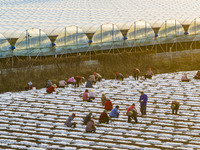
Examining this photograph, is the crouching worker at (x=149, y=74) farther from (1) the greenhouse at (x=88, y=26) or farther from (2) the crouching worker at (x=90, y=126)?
(2) the crouching worker at (x=90, y=126)

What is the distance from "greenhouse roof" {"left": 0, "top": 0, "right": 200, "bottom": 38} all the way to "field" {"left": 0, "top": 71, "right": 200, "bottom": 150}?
16158 mm

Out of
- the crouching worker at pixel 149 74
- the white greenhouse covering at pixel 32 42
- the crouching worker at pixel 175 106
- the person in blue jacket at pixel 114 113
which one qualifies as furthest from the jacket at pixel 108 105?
the white greenhouse covering at pixel 32 42

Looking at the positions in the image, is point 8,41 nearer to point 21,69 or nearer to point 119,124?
point 21,69

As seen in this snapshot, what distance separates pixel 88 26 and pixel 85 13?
7851 mm

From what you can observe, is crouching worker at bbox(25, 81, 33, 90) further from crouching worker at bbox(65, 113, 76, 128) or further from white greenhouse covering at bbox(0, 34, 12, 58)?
crouching worker at bbox(65, 113, 76, 128)

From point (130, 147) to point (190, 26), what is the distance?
41974 millimetres

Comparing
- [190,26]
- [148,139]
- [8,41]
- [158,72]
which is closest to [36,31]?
[8,41]

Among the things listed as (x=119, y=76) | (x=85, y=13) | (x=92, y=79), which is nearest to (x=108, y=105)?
(x=92, y=79)

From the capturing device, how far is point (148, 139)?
27859mm

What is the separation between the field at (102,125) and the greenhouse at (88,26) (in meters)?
12.3

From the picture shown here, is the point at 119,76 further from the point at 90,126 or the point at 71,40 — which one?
the point at 90,126

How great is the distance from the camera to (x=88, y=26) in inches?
2314

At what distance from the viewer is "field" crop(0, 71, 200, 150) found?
2741 cm

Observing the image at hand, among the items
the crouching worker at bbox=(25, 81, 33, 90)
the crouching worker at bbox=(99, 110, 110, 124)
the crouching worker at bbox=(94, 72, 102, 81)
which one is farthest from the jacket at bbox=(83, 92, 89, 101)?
the crouching worker at bbox=(94, 72, 102, 81)
